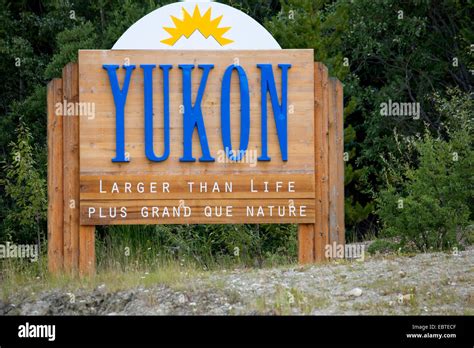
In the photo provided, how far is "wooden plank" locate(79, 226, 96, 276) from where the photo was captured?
1213cm

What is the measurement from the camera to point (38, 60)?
22234 mm

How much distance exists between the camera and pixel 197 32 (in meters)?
13.0

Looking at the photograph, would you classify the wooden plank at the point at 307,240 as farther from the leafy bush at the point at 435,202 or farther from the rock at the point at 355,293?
the rock at the point at 355,293

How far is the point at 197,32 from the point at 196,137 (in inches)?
62.1

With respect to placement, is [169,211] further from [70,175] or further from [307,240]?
[307,240]

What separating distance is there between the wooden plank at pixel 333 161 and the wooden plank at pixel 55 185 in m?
3.06

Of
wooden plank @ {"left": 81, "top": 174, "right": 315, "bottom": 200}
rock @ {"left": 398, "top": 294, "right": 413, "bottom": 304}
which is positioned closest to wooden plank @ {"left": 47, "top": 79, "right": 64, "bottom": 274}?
wooden plank @ {"left": 81, "top": 174, "right": 315, "bottom": 200}

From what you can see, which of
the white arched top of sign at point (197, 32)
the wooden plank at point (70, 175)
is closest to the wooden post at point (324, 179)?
the white arched top of sign at point (197, 32)

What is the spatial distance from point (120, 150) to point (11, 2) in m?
12.7

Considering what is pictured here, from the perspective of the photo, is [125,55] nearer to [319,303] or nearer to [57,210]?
[57,210]

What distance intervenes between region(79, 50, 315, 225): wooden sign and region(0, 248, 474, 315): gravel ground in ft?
3.13

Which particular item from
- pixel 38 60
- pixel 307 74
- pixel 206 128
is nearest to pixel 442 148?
pixel 307 74

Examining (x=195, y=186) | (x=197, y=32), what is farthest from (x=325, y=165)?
(x=197, y=32)

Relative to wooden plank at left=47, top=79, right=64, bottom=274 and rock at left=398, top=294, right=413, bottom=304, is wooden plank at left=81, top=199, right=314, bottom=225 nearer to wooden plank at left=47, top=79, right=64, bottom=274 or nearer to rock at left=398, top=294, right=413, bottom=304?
wooden plank at left=47, top=79, right=64, bottom=274
